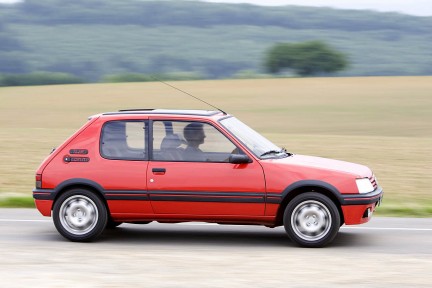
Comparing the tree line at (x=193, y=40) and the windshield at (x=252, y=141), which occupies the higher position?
the tree line at (x=193, y=40)

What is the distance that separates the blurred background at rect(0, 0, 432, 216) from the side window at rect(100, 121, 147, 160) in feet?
6.11

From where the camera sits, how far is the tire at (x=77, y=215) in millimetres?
9461

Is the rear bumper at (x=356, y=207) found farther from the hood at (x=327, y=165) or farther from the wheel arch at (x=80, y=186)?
the wheel arch at (x=80, y=186)

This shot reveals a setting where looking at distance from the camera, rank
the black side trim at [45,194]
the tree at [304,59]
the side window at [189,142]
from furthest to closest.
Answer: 1. the tree at [304,59]
2. the black side trim at [45,194]
3. the side window at [189,142]

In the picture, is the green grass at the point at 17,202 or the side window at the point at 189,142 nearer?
the side window at the point at 189,142

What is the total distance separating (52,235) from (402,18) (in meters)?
114

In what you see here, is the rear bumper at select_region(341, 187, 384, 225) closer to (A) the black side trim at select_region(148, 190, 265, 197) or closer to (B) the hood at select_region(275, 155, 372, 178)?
(B) the hood at select_region(275, 155, 372, 178)

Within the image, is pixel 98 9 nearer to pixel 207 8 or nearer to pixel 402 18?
pixel 207 8

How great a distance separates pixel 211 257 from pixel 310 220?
1220 millimetres

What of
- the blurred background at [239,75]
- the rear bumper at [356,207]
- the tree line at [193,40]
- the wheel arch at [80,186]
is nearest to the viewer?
the rear bumper at [356,207]

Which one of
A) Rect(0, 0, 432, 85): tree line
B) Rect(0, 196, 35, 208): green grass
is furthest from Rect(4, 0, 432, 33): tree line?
Rect(0, 196, 35, 208): green grass

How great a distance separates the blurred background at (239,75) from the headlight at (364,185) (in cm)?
332

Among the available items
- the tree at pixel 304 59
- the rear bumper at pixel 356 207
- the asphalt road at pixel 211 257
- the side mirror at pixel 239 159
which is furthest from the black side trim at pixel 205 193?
the tree at pixel 304 59

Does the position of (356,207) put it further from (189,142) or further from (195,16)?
(195,16)
